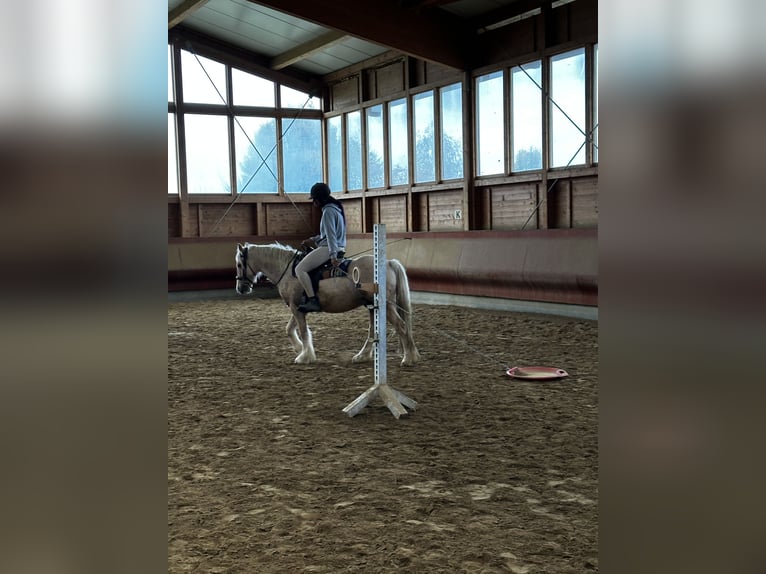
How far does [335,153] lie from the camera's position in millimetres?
15500

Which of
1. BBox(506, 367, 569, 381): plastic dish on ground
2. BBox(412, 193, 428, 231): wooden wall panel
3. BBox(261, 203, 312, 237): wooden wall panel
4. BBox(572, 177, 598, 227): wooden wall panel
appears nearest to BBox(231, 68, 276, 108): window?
BBox(261, 203, 312, 237): wooden wall panel

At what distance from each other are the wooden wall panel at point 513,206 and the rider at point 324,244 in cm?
519

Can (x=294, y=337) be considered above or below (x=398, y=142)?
below

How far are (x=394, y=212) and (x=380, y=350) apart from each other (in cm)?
968

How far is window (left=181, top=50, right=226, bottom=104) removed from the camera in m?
14.3

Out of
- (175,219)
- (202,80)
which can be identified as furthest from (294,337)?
(202,80)

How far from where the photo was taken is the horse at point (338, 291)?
6.55 meters

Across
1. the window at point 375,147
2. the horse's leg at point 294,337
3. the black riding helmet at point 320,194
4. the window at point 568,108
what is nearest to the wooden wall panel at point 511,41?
the window at point 568,108

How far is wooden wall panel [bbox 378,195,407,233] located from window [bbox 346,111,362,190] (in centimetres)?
93

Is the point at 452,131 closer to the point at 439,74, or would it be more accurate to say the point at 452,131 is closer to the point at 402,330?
the point at 439,74

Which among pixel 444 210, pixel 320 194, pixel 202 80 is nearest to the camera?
pixel 320 194

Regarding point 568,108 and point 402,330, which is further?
point 568,108

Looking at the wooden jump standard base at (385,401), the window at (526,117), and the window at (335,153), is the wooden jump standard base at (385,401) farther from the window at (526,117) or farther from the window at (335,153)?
the window at (335,153)
